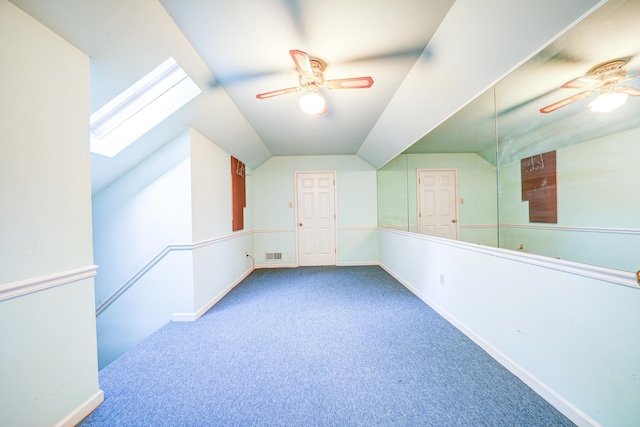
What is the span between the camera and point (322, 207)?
481 cm

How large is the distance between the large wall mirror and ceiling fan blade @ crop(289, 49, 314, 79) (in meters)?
1.44

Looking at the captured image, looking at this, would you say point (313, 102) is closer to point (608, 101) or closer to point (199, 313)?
point (608, 101)

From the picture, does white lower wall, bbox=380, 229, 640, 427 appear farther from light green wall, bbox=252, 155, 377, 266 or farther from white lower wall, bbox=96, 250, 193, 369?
white lower wall, bbox=96, 250, 193, 369

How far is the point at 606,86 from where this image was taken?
52.7 inches

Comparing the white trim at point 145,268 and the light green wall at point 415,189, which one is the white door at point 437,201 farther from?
the white trim at point 145,268

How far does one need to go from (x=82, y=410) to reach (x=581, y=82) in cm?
364

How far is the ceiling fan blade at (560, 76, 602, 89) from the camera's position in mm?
1393

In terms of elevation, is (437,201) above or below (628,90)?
below

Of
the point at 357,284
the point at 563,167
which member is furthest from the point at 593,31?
the point at 357,284

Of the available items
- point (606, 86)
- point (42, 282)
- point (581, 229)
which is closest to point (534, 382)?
point (581, 229)

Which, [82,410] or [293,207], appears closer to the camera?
[82,410]

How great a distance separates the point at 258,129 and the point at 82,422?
10.4 ft

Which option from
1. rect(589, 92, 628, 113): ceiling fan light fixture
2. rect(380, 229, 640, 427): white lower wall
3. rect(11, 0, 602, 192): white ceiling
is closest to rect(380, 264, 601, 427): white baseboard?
rect(380, 229, 640, 427): white lower wall

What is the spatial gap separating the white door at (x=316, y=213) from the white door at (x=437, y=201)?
1734 millimetres
